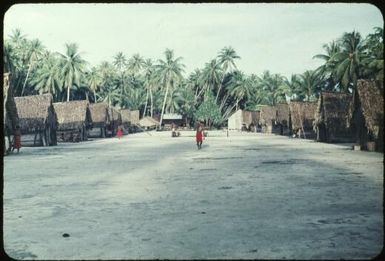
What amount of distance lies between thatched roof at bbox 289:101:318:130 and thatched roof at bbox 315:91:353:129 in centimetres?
606

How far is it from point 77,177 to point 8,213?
446cm

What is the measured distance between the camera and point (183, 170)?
12.6 metres

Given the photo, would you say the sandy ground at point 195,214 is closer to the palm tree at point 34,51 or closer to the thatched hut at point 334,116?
the thatched hut at point 334,116

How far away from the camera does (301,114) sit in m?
33.6

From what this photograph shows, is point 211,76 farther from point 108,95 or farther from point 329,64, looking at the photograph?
point 329,64

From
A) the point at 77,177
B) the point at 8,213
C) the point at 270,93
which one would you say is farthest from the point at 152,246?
the point at 270,93

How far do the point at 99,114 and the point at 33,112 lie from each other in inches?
563

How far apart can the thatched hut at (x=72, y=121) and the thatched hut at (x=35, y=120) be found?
497cm

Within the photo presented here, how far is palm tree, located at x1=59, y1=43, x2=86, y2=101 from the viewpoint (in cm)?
4466

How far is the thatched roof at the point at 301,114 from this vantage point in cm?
3356

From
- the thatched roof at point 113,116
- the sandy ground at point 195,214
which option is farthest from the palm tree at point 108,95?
the sandy ground at point 195,214

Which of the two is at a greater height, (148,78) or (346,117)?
(148,78)

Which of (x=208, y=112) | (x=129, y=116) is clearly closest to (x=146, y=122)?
(x=129, y=116)

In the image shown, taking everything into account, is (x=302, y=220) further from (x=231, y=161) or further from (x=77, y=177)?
(x=231, y=161)
